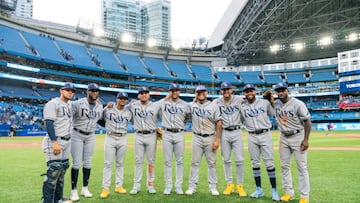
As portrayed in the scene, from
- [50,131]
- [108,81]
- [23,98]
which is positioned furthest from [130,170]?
[108,81]

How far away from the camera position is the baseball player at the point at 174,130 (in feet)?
20.6

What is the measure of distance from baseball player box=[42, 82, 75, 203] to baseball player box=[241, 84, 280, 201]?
12.1 ft

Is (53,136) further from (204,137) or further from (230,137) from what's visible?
(230,137)

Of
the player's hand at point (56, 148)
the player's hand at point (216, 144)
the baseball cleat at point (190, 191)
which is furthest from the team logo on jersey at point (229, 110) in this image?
the player's hand at point (56, 148)

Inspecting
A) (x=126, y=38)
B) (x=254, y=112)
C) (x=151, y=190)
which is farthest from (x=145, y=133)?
(x=126, y=38)

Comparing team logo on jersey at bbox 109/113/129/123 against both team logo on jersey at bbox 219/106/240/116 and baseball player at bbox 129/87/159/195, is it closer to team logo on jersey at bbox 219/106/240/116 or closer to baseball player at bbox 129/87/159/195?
baseball player at bbox 129/87/159/195

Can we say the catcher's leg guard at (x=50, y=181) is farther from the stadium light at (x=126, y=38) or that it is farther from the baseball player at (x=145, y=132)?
the stadium light at (x=126, y=38)

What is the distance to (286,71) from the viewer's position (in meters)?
59.6

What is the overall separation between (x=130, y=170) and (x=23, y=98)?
3511 centimetres

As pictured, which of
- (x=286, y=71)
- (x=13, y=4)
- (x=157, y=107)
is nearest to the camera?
(x=157, y=107)

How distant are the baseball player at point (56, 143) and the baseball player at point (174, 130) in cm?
207

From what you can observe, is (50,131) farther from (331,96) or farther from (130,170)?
(331,96)

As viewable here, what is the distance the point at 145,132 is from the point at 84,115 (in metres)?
1.39

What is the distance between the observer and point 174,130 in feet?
21.0
